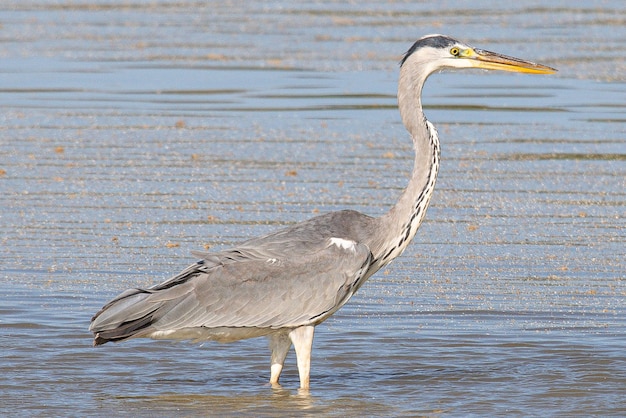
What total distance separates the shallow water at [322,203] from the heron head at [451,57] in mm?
1748

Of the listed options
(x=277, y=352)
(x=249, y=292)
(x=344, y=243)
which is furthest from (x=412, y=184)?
(x=277, y=352)

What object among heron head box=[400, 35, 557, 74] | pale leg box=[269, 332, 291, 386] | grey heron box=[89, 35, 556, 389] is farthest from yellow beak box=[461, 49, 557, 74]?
pale leg box=[269, 332, 291, 386]

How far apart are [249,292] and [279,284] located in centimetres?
18

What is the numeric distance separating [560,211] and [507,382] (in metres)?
3.20

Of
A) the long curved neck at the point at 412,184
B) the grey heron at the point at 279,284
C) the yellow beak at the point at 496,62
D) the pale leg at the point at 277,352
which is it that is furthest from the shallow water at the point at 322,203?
the yellow beak at the point at 496,62

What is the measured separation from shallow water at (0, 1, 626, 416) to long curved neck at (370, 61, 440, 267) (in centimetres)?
86

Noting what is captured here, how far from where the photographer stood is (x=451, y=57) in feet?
27.3

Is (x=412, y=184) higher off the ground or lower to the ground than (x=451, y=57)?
lower

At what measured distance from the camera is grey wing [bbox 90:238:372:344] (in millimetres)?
7699

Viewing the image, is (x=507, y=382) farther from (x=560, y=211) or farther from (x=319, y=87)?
(x=319, y=87)

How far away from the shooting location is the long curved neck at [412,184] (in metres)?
8.00

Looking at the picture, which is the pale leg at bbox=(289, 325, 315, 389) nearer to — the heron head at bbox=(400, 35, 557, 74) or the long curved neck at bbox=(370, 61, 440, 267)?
the long curved neck at bbox=(370, 61, 440, 267)

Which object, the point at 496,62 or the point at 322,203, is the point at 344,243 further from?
the point at 322,203

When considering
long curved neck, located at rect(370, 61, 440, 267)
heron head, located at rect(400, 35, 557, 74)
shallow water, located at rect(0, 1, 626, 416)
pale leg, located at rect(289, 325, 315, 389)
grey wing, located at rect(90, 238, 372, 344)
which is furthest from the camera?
heron head, located at rect(400, 35, 557, 74)
